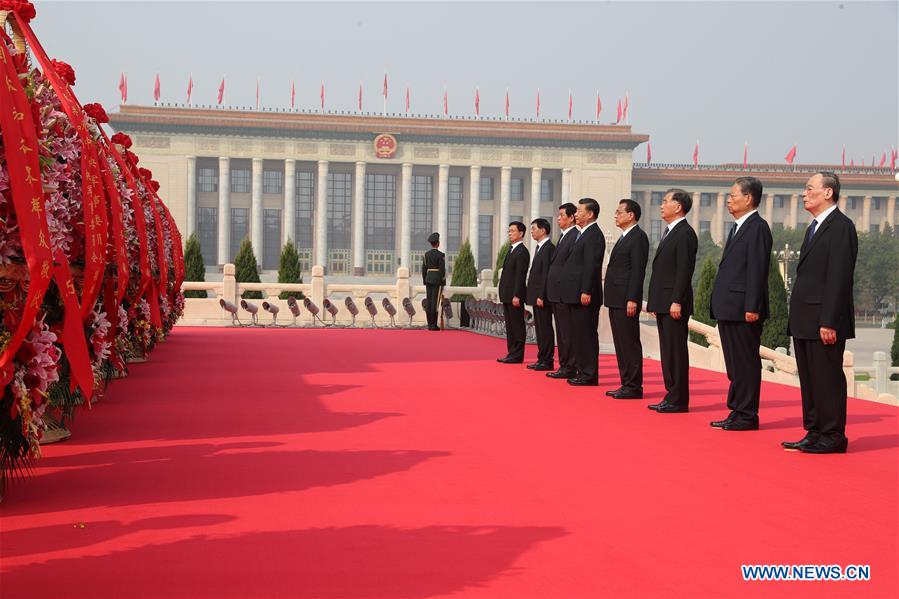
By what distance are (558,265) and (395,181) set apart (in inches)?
2176

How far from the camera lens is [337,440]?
6.03 m

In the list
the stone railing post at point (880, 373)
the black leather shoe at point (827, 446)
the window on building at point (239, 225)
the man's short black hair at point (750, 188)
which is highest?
the window on building at point (239, 225)

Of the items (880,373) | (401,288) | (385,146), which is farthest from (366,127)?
(880,373)

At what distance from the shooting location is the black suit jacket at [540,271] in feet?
34.6

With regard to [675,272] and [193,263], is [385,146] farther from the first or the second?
[675,272]

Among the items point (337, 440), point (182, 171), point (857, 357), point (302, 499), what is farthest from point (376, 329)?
point (182, 171)

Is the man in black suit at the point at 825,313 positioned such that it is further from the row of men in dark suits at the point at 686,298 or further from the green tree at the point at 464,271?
the green tree at the point at 464,271

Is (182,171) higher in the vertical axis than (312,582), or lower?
higher

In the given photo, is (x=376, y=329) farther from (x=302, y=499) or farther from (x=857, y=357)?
(x=857, y=357)

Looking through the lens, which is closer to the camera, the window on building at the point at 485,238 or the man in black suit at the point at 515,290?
the man in black suit at the point at 515,290

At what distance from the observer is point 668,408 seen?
760 cm

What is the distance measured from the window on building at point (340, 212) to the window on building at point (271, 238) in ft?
10.7

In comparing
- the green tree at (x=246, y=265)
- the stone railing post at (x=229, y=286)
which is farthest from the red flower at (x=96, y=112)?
the green tree at (x=246, y=265)

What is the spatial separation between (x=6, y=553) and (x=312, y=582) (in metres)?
1.12
